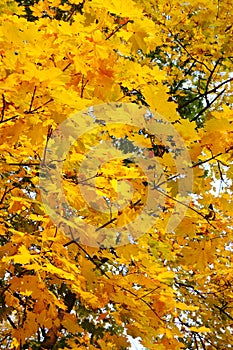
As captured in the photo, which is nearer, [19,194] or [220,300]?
[19,194]

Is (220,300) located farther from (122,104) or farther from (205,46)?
(122,104)

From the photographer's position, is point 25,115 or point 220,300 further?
point 220,300

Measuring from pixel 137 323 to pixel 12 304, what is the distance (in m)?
0.86

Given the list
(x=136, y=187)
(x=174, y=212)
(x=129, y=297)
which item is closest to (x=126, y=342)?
(x=129, y=297)

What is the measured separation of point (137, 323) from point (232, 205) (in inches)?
37.7

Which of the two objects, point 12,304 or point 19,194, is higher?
point 19,194

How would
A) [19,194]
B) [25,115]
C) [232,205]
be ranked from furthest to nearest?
[19,194]
[232,205]
[25,115]

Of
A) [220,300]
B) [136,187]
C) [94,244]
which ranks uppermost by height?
[220,300]

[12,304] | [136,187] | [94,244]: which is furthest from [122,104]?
[12,304]

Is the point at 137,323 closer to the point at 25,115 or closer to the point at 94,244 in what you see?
the point at 94,244

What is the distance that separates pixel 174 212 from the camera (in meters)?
2.13

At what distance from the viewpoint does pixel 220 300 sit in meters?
3.81

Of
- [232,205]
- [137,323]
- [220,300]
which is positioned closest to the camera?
[232,205]

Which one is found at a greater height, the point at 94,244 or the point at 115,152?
the point at 115,152
